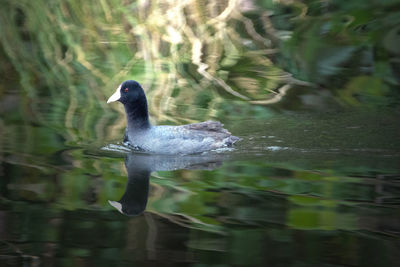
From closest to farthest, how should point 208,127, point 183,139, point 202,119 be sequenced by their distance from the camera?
point 183,139 → point 208,127 → point 202,119

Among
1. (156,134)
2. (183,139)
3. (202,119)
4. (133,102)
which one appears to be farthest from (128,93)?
(202,119)

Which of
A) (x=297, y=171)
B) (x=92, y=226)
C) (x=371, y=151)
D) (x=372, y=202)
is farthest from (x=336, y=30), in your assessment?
(x=92, y=226)

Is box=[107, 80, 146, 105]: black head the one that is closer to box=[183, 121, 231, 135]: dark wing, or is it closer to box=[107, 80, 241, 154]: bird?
box=[107, 80, 241, 154]: bird

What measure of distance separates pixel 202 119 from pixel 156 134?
1.42m

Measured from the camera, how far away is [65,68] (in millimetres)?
10570

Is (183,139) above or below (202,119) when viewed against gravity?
below

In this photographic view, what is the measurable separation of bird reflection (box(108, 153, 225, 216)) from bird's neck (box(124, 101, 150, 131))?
0.34 m

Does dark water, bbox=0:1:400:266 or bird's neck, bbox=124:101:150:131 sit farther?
bird's neck, bbox=124:101:150:131

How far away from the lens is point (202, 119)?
26.5 feet

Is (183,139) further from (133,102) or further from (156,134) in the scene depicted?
(133,102)

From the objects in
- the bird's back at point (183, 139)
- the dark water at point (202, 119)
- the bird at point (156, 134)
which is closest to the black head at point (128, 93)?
the bird at point (156, 134)

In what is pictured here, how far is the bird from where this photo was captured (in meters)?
6.70

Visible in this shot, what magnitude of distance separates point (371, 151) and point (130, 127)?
243 centimetres

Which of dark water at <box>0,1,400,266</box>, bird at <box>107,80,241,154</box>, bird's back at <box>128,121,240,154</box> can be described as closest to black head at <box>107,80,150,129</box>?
bird at <box>107,80,241,154</box>
